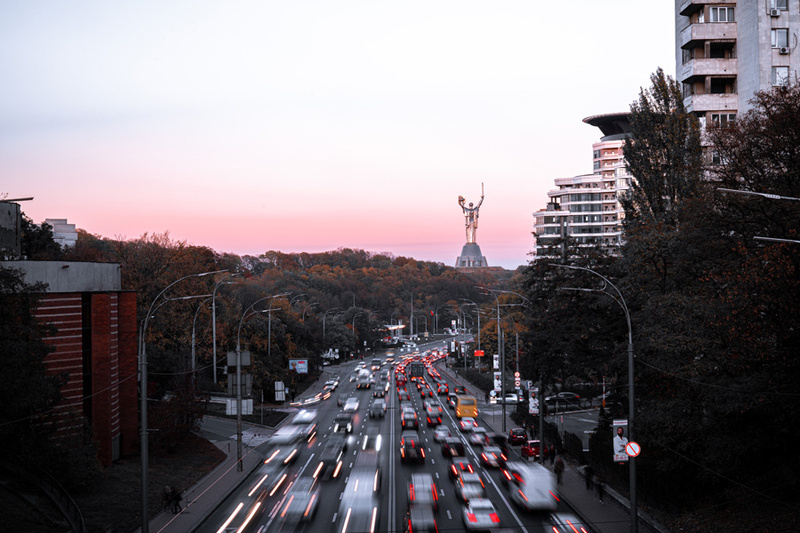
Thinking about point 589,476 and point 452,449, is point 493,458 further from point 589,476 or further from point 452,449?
point 589,476

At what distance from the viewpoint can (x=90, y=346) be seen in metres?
37.7

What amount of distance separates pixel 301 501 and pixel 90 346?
16880 millimetres

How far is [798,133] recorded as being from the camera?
24000mm

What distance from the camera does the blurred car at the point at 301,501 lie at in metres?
26.3

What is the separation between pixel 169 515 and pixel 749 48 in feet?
136

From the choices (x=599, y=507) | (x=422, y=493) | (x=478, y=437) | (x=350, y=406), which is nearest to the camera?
(x=422, y=493)

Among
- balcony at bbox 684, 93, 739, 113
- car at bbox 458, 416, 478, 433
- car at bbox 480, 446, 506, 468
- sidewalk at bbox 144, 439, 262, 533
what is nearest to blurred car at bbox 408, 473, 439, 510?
sidewalk at bbox 144, 439, 262, 533

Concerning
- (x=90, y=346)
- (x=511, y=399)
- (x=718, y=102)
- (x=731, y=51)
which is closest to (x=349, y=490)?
(x=90, y=346)

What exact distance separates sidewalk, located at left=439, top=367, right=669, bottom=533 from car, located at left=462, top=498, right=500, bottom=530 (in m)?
4.10

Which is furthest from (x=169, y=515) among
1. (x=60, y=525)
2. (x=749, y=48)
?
(x=749, y=48)

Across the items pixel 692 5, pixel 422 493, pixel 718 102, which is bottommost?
pixel 422 493

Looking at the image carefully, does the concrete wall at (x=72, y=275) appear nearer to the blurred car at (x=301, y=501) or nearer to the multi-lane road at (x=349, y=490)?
the multi-lane road at (x=349, y=490)

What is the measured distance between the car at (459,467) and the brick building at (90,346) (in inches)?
699

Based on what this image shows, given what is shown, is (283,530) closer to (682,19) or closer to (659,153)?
(659,153)
